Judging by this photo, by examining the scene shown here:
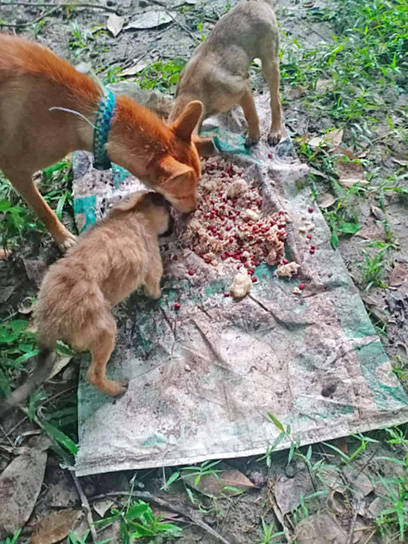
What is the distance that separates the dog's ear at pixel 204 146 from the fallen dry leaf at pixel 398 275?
7.04ft

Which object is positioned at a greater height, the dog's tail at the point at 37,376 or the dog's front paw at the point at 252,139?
the dog's front paw at the point at 252,139

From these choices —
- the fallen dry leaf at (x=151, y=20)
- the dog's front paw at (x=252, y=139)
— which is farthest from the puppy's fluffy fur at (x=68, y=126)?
the fallen dry leaf at (x=151, y=20)

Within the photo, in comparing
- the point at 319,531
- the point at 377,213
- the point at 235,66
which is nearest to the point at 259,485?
→ the point at 319,531

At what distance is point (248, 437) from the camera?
3430mm

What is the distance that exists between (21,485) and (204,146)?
336 cm

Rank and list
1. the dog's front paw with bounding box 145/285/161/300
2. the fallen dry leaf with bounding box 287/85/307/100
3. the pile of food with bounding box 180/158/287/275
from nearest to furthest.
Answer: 1. the dog's front paw with bounding box 145/285/161/300
2. the pile of food with bounding box 180/158/287/275
3. the fallen dry leaf with bounding box 287/85/307/100

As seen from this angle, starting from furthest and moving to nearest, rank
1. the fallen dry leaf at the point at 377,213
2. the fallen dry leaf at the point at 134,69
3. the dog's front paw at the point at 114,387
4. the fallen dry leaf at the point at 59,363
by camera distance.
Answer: the fallen dry leaf at the point at 134,69 → the fallen dry leaf at the point at 377,213 → the fallen dry leaf at the point at 59,363 → the dog's front paw at the point at 114,387

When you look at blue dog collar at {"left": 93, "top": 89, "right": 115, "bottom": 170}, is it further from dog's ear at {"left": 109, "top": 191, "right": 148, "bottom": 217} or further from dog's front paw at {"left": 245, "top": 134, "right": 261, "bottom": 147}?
dog's front paw at {"left": 245, "top": 134, "right": 261, "bottom": 147}

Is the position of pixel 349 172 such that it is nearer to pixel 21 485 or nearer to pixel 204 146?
pixel 204 146

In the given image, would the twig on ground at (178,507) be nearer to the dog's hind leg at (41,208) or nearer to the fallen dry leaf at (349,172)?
the dog's hind leg at (41,208)

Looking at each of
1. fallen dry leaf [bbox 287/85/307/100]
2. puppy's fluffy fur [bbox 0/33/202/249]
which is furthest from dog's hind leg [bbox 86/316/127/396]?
fallen dry leaf [bbox 287/85/307/100]

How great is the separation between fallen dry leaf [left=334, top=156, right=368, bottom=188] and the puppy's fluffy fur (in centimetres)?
195

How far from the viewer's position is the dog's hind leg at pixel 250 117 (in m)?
5.11

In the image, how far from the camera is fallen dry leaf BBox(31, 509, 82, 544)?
10.4 feet
